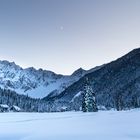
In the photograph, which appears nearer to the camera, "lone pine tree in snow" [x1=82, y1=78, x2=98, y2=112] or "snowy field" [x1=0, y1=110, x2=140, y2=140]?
"snowy field" [x1=0, y1=110, x2=140, y2=140]

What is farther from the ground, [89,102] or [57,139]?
[89,102]

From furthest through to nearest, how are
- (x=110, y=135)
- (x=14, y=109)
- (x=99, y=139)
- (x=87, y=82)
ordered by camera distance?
(x=14, y=109) < (x=87, y=82) < (x=110, y=135) < (x=99, y=139)

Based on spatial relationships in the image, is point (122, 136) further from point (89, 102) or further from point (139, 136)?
point (89, 102)

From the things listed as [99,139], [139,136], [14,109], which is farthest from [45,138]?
[14,109]

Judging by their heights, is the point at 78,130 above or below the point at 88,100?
below

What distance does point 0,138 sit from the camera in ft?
40.5

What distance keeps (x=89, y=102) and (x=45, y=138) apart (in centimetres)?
5757

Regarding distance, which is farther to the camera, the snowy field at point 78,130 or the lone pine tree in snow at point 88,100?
the lone pine tree in snow at point 88,100

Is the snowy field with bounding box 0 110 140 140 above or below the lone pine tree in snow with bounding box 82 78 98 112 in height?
below

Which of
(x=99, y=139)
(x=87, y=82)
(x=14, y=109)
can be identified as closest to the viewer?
(x=99, y=139)

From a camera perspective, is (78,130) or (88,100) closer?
(78,130)

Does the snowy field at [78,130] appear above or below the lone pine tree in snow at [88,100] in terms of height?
below

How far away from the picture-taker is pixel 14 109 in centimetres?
15288

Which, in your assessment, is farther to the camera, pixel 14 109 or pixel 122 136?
pixel 14 109
